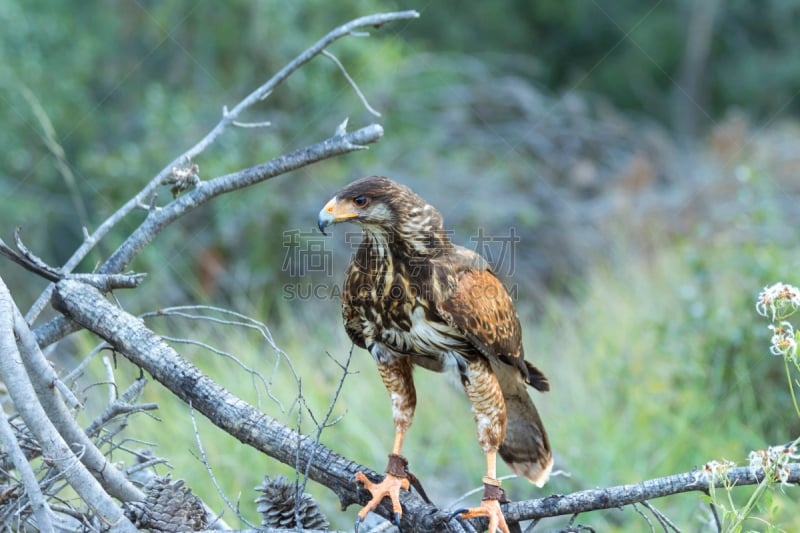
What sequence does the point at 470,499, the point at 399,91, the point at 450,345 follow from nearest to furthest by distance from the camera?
the point at 450,345
the point at 470,499
the point at 399,91

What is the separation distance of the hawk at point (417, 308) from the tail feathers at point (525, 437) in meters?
0.35

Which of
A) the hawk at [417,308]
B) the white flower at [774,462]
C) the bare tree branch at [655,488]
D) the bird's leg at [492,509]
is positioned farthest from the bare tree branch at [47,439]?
the white flower at [774,462]

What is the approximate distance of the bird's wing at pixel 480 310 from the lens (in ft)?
9.02

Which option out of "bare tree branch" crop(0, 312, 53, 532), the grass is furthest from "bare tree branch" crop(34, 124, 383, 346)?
the grass

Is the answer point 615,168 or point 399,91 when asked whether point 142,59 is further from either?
point 615,168

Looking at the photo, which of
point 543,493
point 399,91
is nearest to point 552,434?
point 543,493

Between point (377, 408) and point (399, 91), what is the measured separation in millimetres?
5592

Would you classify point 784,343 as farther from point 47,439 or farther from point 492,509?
point 47,439

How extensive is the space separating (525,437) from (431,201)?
594cm

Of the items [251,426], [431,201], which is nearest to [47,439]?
[251,426]

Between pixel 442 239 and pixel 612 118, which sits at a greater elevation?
pixel 612 118

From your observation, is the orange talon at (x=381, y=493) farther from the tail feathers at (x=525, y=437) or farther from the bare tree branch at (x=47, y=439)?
the tail feathers at (x=525, y=437)

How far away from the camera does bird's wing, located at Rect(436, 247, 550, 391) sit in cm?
275

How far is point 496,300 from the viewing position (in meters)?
2.97
